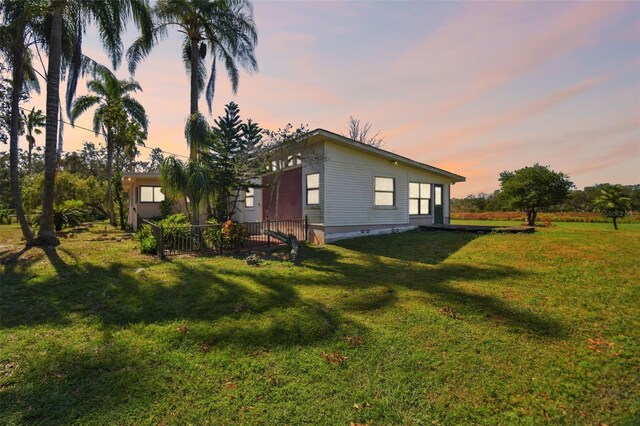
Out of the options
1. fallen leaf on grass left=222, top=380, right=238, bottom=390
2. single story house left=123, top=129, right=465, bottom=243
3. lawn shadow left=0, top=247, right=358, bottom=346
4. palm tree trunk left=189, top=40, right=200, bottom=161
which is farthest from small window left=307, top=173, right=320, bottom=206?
fallen leaf on grass left=222, top=380, right=238, bottom=390

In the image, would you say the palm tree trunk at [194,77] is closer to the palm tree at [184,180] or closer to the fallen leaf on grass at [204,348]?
the palm tree at [184,180]

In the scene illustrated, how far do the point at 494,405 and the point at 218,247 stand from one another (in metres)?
9.28

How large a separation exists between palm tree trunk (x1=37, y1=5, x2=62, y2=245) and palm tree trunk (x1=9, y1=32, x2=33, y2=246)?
2.10 ft

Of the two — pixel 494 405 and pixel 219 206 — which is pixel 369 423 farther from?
pixel 219 206

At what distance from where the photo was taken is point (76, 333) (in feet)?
13.8

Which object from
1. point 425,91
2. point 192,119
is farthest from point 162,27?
point 425,91

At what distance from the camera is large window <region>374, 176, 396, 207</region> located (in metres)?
14.1

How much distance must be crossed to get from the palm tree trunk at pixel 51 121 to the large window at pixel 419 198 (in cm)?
1463

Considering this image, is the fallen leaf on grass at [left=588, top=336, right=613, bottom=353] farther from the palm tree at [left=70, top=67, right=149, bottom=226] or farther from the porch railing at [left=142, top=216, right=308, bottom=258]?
the palm tree at [left=70, top=67, right=149, bottom=226]

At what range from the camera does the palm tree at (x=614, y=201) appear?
18.7 metres

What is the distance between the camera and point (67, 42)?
39.0 ft

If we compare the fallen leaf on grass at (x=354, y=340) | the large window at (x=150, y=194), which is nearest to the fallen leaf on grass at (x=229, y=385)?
the fallen leaf on grass at (x=354, y=340)

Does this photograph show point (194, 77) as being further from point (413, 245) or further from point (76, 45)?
point (413, 245)

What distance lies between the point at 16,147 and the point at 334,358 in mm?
13734
